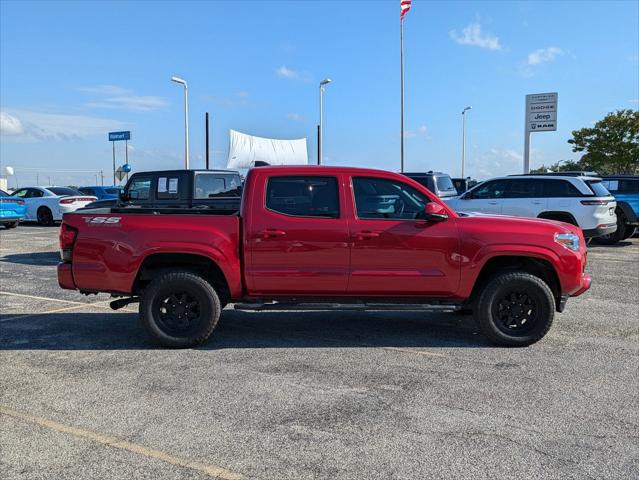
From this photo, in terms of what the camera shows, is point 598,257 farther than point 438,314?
Yes

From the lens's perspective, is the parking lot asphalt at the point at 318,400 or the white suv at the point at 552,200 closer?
the parking lot asphalt at the point at 318,400

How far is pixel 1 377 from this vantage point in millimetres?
4723

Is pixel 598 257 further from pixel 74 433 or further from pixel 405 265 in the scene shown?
pixel 74 433

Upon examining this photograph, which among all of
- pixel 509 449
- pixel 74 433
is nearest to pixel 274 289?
pixel 74 433

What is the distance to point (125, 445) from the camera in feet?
11.4

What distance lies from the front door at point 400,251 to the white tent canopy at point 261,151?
2720 cm

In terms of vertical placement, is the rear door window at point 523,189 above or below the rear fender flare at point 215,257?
above

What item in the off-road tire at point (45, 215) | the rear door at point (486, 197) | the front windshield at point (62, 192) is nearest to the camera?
the rear door at point (486, 197)

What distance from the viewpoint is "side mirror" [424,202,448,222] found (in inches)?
215

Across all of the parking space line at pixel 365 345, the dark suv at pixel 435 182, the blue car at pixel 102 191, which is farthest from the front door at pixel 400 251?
the blue car at pixel 102 191

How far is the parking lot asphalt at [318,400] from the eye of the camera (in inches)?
129

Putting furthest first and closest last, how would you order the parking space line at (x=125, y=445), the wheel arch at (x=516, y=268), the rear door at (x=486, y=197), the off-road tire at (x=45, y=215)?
the off-road tire at (x=45, y=215) → the rear door at (x=486, y=197) → the wheel arch at (x=516, y=268) → the parking space line at (x=125, y=445)

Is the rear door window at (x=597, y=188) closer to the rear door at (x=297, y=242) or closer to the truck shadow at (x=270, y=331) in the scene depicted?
the truck shadow at (x=270, y=331)

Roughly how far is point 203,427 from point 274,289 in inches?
81.3
